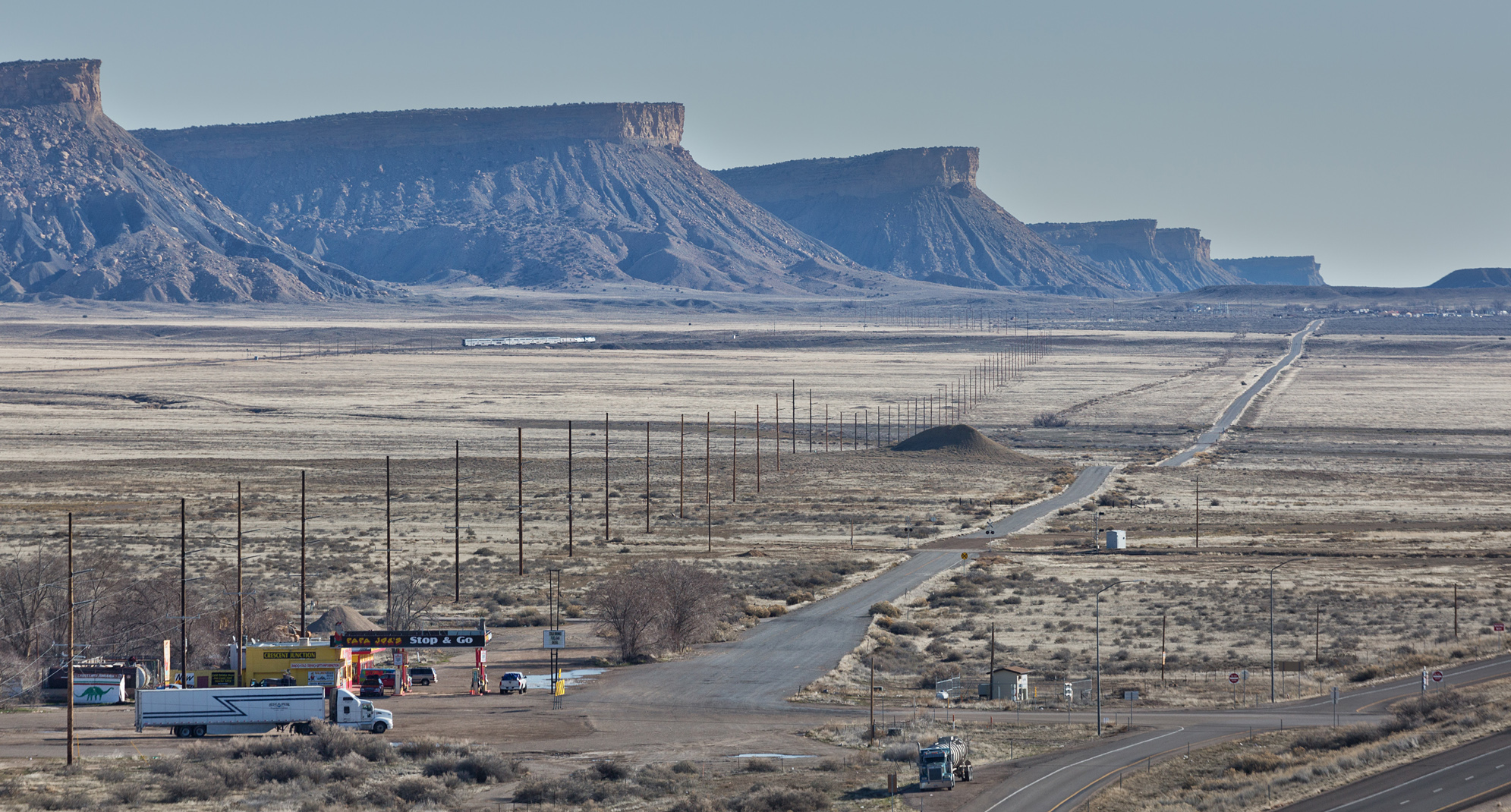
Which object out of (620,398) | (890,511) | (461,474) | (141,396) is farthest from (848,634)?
(141,396)

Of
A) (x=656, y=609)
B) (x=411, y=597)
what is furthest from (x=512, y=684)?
(x=411, y=597)

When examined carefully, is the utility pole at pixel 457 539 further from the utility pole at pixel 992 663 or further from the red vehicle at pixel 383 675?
the utility pole at pixel 992 663

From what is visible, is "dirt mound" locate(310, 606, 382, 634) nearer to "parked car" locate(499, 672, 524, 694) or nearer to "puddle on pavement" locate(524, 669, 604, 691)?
"puddle on pavement" locate(524, 669, 604, 691)

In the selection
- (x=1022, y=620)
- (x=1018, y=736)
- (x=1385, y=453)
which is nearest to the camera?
(x=1018, y=736)

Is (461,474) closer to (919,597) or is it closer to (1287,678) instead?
(919,597)

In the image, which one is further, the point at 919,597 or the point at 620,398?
the point at 620,398

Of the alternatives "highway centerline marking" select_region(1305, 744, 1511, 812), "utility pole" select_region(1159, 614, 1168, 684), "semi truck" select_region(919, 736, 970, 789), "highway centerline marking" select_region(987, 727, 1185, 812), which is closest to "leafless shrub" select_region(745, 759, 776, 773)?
"semi truck" select_region(919, 736, 970, 789)

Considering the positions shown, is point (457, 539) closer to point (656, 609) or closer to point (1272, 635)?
point (656, 609)

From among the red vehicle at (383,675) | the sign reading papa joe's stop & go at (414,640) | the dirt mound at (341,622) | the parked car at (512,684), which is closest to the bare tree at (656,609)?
the sign reading papa joe's stop & go at (414,640)
